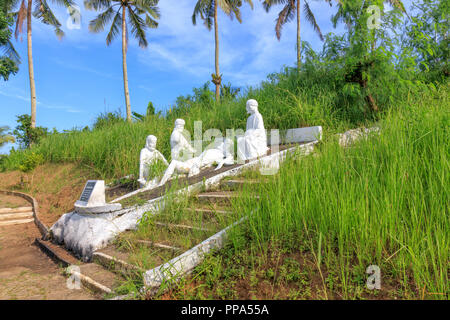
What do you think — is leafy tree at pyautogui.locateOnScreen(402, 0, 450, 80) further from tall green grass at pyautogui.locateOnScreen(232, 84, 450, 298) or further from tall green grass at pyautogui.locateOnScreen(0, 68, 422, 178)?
tall green grass at pyautogui.locateOnScreen(232, 84, 450, 298)

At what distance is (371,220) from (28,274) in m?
4.51

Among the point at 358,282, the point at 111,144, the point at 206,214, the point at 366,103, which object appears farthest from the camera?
the point at 111,144

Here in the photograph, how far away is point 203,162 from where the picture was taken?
22.1 ft

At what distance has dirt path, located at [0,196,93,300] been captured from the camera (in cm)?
316

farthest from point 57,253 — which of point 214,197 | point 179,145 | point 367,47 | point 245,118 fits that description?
point 367,47

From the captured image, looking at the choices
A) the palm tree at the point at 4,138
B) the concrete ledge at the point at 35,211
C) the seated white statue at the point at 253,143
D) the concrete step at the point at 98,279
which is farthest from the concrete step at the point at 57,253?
the palm tree at the point at 4,138

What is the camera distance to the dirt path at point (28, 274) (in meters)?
3.16

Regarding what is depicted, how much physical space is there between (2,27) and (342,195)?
77.4ft

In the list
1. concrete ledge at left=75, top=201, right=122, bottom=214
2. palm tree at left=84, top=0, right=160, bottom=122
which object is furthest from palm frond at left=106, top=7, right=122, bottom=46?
concrete ledge at left=75, top=201, right=122, bottom=214

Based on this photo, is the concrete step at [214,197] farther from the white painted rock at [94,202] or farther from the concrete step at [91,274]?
the concrete step at [91,274]

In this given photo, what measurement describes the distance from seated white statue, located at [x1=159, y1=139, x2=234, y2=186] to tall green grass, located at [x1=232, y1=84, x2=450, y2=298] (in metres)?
3.04

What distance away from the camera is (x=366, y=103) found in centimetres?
844

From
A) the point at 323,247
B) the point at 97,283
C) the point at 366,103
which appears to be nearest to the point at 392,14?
the point at 366,103
